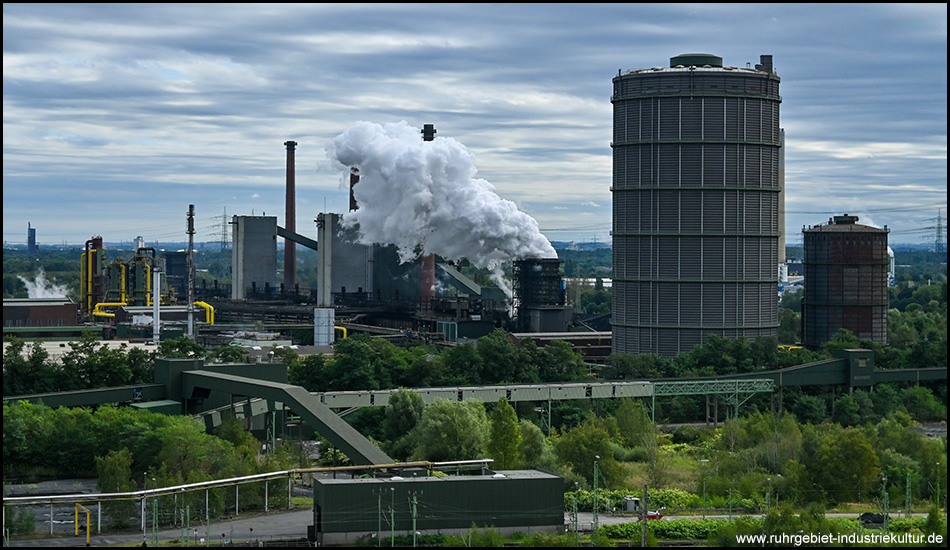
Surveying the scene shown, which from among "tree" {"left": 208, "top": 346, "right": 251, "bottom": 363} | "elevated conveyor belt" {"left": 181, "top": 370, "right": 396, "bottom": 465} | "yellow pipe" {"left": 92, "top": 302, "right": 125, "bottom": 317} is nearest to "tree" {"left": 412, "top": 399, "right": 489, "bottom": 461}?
"elevated conveyor belt" {"left": 181, "top": 370, "right": 396, "bottom": 465}

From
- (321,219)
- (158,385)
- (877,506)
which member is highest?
(321,219)

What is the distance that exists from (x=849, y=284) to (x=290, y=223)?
207ft

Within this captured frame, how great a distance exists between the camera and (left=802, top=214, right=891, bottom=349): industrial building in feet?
295

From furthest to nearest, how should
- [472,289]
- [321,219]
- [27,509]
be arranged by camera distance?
1. [321,219]
2. [472,289]
3. [27,509]

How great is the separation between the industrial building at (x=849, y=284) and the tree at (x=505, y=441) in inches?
1856

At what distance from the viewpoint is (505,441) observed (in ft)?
159

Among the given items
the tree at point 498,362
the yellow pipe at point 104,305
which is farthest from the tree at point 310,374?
the yellow pipe at point 104,305

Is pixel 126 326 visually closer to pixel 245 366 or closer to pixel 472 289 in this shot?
pixel 472 289

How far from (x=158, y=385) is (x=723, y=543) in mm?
27766

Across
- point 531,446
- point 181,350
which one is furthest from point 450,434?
point 181,350

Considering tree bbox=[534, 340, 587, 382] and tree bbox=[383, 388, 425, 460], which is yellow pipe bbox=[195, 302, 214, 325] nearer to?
tree bbox=[534, 340, 587, 382]

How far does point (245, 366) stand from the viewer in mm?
57562

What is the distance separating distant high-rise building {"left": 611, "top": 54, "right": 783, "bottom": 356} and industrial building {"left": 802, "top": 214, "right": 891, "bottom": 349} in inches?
244

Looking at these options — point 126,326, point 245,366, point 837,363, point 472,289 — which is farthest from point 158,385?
point 472,289
